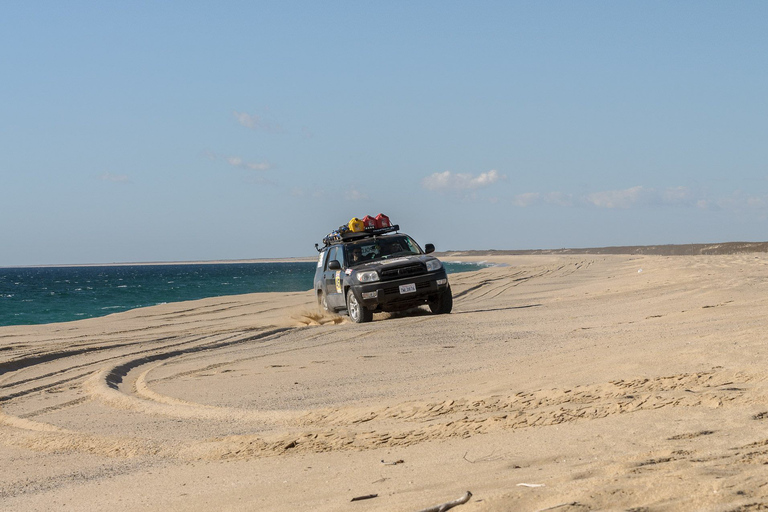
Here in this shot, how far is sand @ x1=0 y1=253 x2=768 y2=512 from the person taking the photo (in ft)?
11.8

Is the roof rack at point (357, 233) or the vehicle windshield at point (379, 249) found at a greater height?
the roof rack at point (357, 233)

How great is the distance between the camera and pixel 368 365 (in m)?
8.52

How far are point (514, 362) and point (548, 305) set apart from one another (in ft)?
→ 27.1

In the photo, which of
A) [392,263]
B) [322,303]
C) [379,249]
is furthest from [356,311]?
[322,303]

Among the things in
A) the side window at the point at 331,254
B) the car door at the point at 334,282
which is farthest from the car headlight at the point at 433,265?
the side window at the point at 331,254

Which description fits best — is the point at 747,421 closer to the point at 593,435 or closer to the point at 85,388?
A: the point at 593,435

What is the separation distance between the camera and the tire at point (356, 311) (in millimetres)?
14211

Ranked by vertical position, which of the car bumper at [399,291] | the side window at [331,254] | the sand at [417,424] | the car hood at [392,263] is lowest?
the sand at [417,424]

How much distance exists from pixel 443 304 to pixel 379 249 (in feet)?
5.63

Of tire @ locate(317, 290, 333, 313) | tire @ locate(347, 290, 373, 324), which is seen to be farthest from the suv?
tire @ locate(317, 290, 333, 313)

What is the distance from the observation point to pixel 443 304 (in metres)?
14.8

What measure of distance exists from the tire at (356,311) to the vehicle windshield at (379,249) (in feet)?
2.31

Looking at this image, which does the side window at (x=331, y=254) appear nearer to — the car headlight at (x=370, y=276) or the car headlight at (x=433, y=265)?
the car headlight at (x=370, y=276)

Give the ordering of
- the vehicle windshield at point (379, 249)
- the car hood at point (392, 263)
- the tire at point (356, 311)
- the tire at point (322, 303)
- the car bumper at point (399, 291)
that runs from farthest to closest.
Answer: the tire at point (322, 303) → the vehicle windshield at point (379, 249) → the tire at point (356, 311) → the car hood at point (392, 263) → the car bumper at point (399, 291)
